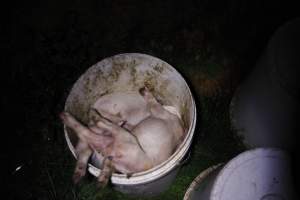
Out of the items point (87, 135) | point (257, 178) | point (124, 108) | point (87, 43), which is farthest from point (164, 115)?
point (87, 43)

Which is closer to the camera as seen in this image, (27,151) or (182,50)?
(27,151)

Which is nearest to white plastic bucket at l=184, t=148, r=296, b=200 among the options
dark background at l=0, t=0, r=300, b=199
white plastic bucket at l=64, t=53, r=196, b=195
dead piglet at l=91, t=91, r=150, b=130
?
white plastic bucket at l=64, t=53, r=196, b=195

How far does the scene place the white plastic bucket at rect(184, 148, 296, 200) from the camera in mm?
1644

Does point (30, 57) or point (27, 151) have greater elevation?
point (30, 57)

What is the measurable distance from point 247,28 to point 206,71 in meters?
0.54

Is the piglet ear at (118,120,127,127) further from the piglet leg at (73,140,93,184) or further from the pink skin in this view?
the piglet leg at (73,140,93,184)

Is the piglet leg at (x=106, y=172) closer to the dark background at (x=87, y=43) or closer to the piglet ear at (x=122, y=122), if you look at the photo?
the piglet ear at (x=122, y=122)

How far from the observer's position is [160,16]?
3.11 metres

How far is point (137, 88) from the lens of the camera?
2.40 metres

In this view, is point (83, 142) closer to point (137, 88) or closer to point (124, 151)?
point (124, 151)

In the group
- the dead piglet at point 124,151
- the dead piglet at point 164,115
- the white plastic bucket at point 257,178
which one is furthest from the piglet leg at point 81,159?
the white plastic bucket at point 257,178

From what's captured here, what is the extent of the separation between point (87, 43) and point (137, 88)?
87 centimetres

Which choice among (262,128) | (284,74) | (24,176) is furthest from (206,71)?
(24,176)

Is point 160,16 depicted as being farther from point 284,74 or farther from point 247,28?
point 284,74
